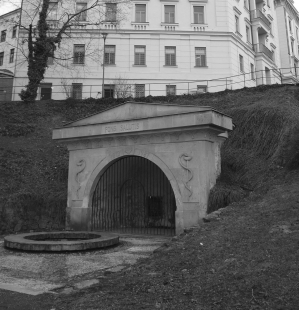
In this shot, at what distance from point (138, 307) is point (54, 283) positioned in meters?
2.14

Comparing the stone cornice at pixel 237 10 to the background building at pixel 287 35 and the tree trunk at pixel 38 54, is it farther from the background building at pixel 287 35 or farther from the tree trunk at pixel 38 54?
the tree trunk at pixel 38 54

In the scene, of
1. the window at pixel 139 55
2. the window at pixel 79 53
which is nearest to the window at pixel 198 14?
the window at pixel 139 55

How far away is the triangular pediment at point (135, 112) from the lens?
11.8 m

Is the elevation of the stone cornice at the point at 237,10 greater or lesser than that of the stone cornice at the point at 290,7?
lesser

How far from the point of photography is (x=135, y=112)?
1274 centimetres

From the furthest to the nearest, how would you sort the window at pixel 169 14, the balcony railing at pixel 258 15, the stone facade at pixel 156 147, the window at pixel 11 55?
1. the window at pixel 11 55
2. the balcony railing at pixel 258 15
3. the window at pixel 169 14
4. the stone facade at pixel 156 147

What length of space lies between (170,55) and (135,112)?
840 inches

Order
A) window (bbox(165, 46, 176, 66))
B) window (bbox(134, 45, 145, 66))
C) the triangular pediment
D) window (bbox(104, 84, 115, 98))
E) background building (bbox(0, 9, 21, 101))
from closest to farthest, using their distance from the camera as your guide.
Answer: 1. the triangular pediment
2. window (bbox(104, 84, 115, 98))
3. window (bbox(134, 45, 145, 66))
4. window (bbox(165, 46, 176, 66))
5. background building (bbox(0, 9, 21, 101))

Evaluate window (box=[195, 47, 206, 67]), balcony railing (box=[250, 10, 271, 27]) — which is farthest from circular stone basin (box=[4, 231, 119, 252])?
balcony railing (box=[250, 10, 271, 27])

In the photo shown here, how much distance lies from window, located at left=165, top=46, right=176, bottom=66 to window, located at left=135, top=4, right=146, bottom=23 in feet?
12.3

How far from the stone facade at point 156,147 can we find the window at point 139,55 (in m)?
19.7

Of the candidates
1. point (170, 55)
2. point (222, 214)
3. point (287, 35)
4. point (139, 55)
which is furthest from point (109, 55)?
point (287, 35)

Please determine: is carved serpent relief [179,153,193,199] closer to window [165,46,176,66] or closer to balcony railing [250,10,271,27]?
window [165,46,176,66]

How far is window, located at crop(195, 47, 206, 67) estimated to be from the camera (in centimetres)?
3243
